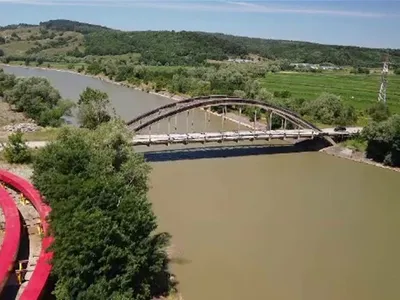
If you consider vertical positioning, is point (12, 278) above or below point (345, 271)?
above

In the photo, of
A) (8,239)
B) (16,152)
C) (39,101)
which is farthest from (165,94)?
(8,239)

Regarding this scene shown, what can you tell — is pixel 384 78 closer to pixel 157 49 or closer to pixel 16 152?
pixel 16 152

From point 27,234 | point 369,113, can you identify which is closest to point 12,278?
point 27,234

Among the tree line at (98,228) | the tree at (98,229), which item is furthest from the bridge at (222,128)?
the tree at (98,229)

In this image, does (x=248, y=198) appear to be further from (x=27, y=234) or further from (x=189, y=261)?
(x=27, y=234)

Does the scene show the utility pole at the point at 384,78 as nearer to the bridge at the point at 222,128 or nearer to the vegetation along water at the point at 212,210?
the vegetation along water at the point at 212,210

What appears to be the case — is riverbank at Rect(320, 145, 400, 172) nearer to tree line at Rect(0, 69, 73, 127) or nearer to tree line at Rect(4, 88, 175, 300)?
tree line at Rect(4, 88, 175, 300)

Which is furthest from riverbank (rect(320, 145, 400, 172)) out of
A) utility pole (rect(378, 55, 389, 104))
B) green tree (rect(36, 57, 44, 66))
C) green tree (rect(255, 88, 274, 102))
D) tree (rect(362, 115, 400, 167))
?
green tree (rect(36, 57, 44, 66))
